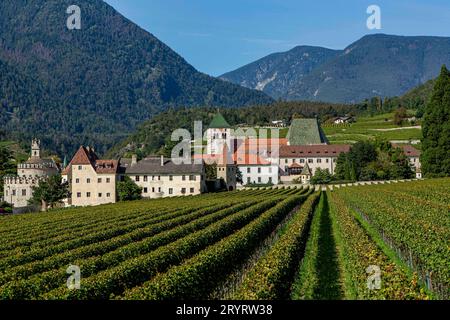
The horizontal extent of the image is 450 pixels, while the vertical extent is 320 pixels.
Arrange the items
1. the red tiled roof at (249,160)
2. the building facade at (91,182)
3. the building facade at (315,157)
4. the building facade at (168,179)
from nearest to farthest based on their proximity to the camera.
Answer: the building facade at (91,182)
the building facade at (168,179)
the red tiled roof at (249,160)
the building facade at (315,157)

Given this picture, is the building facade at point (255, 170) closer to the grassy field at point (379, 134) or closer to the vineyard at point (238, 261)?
the grassy field at point (379, 134)

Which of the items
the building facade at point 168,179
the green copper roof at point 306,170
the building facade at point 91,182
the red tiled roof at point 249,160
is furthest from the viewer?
the red tiled roof at point 249,160

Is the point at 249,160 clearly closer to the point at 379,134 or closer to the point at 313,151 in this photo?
the point at 313,151

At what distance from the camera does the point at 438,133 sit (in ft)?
281

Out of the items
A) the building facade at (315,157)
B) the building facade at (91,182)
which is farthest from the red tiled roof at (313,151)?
the building facade at (91,182)

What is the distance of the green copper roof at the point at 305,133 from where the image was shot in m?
181

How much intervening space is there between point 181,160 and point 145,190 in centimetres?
842

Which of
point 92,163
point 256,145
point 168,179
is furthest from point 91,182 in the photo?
point 256,145

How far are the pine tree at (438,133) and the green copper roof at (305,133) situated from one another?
300 feet

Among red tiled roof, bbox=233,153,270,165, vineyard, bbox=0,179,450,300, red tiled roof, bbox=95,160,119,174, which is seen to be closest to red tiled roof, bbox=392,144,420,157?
red tiled roof, bbox=233,153,270,165

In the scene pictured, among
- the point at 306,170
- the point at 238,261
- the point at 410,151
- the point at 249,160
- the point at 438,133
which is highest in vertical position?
the point at 438,133

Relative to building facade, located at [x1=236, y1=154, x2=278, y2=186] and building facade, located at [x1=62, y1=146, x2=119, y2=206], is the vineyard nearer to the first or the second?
building facade, located at [x1=62, y1=146, x2=119, y2=206]

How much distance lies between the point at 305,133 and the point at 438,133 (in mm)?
97526
